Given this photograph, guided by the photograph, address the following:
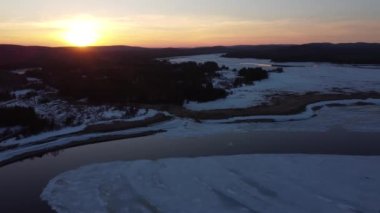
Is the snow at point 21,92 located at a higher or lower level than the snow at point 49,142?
lower

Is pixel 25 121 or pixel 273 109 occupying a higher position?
pixel 25 121

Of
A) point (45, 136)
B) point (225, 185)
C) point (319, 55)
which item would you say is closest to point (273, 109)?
point (45, 136)

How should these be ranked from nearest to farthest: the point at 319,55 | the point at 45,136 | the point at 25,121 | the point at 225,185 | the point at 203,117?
the point at 225,185
the point at 45,136
the point at 25,121
the point at 203,117
the point at 319,55

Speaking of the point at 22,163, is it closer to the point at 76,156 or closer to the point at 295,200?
the point at 76,156

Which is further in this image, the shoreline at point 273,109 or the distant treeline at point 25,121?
the shoreline at point 273,109

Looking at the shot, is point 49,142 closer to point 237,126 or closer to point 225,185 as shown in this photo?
point 237,126

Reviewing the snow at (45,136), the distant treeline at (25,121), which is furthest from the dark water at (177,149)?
the distant treeline at (25,121)

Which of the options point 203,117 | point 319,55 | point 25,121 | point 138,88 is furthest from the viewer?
point 319,55

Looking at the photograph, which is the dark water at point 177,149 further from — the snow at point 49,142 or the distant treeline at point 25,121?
the distant treeline at point 25,121
